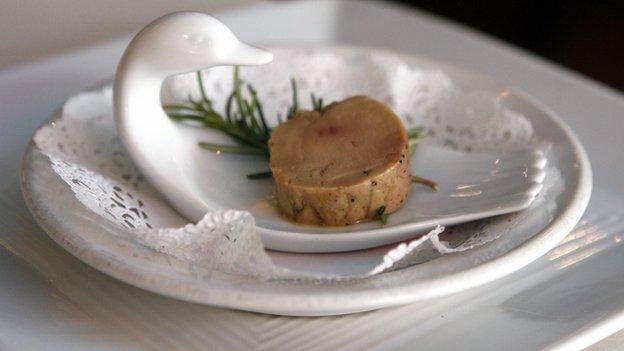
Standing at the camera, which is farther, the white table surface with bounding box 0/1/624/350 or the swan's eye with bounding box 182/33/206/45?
the swan's eye with bounding box 182/33/206/45

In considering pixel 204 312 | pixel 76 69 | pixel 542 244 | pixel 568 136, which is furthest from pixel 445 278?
pixel 76 69

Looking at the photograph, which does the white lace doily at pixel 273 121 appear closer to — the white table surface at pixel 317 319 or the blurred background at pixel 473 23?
the white table surface at pixel 317 319

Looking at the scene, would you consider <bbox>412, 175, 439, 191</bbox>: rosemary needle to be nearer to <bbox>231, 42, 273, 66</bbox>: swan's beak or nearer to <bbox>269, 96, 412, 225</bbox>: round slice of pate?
<bbox>269, 96, 412, 225</bbox>: round slice of pate

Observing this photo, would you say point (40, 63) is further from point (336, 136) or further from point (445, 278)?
point (445, 278)

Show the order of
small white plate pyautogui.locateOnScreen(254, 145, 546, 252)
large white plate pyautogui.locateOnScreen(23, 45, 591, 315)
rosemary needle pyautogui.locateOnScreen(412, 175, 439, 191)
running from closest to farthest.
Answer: large white plate pyautogui.locateOnScreen(23, 45, 591, 315)
small white plate pyautogui.locateOnScreen(254, 145, 546, 252)
rosemary needle pyautogui.locateOnScreen(412, 175, 439, 191)

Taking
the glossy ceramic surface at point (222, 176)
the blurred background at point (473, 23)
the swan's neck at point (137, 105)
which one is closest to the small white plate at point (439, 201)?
the glossy ceramic surface at point (222, 176)

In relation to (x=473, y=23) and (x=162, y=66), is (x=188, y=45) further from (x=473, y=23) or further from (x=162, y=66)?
(x=473, y=23)

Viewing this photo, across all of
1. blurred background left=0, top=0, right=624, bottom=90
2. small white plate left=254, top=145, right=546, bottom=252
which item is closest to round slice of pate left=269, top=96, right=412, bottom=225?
small white plate left=254, top=145, right=546, bottom=252
